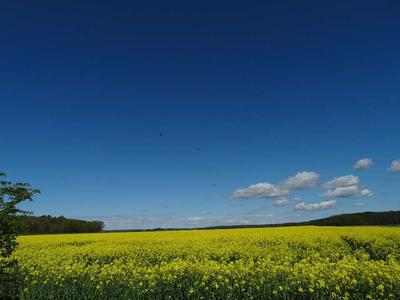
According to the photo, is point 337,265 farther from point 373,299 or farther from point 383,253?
point 383,253

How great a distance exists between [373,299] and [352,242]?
15.9m

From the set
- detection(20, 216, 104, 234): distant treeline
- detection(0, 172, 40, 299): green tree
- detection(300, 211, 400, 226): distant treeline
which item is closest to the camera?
detection(0, 172, 40, 299): green tree

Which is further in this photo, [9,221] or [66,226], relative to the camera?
[66,226]

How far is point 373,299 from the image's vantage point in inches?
318

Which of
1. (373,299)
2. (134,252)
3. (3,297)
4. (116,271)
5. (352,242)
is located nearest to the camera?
(373,299)

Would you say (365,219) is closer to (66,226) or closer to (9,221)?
(66,226)

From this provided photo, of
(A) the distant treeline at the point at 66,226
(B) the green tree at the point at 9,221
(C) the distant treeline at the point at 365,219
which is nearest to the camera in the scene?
(B) the green tree at the point at 9,221

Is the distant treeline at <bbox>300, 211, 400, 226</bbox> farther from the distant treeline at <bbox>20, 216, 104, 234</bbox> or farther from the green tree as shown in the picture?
the green tree

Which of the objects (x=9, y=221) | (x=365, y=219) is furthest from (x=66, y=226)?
(x=9, y=221)

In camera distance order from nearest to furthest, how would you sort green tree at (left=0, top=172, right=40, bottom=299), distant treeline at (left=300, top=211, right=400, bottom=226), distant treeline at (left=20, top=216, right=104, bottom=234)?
1. green tree at (left=0, top=172, right=40, bottom=299)
2. distant treeline at (left=300, top=211, right=400, bottom=226)
3. distant treeline at (left=20, top=216, right=104, bottom=234)

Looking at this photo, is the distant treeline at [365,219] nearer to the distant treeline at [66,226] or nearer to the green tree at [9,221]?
the distant treeline at [66,226]

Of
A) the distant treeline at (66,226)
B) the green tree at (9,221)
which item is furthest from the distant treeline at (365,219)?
the green tree at (9,221)

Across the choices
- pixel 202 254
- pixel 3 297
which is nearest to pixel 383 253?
pixel 202 254

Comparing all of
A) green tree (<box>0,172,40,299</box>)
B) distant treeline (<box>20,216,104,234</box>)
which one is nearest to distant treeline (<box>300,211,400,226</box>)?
distant treeline (<box>20,216,104,234</box>)
